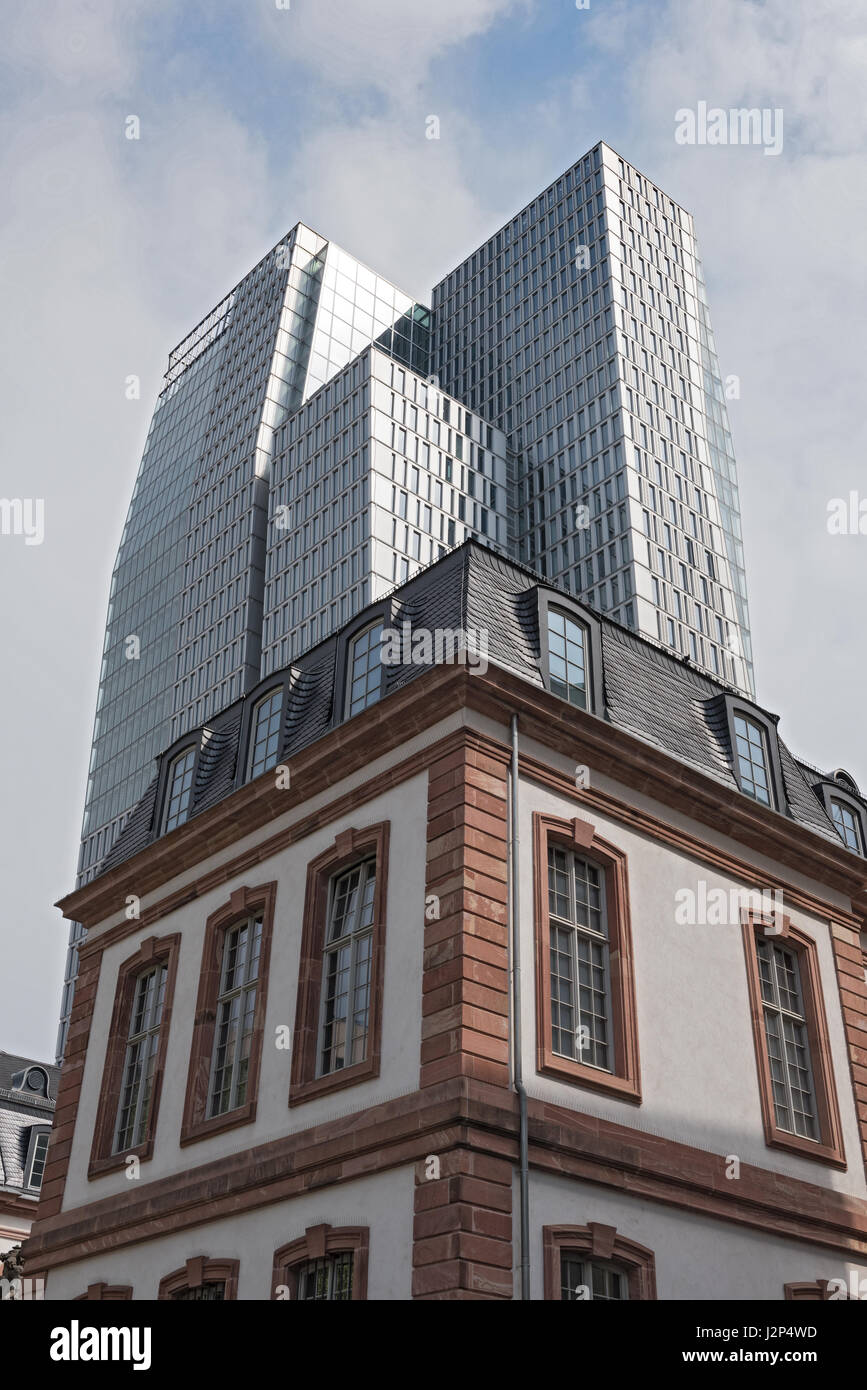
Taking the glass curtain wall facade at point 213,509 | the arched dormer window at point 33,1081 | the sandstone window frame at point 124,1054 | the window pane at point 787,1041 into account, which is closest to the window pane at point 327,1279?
the sandstone window frame at point 124,1054

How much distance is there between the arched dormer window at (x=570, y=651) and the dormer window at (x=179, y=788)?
26.1 ft

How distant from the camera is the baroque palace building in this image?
17.4 m

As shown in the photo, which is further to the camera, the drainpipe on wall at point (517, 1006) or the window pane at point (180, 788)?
the window pane at point (180, 788)

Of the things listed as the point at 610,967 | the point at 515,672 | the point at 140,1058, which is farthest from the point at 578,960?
the point at 140,1058

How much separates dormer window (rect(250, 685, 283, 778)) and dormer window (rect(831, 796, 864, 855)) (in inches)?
449

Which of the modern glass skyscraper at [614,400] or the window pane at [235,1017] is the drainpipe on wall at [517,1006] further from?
the modern glass skyscraper at [614,400]

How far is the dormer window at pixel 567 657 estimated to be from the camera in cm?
2177

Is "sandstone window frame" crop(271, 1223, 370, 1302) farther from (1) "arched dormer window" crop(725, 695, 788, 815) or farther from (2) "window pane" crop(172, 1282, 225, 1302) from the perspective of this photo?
(1) "arched dormer window" crop(725, 695, 788, 815)

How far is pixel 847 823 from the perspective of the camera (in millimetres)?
28328

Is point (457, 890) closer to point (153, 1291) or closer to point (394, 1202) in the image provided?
point (394, 1202)

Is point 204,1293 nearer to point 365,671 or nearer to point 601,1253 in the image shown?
point 601,1253

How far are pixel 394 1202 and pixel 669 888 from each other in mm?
7037

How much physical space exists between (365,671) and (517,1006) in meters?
7.00

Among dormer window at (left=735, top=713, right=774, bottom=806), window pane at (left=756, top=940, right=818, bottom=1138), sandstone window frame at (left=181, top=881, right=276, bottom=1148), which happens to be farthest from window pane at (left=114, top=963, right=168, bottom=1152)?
dormer window at (left=735, top=713, right=774, bottom=806)
